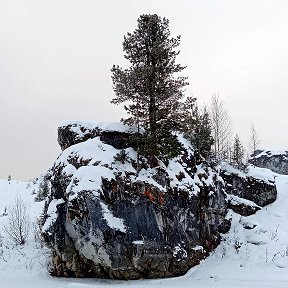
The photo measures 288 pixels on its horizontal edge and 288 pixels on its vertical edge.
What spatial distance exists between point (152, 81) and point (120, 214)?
771cm

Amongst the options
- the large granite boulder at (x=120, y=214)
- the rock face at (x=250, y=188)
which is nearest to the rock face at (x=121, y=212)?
the large granite boulder at (x=120, y=214)

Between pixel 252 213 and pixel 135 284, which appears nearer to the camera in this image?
pixel 135 284

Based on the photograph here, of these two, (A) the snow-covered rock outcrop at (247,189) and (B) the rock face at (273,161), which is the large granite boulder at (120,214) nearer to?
(A) the snow-covered rock outcrop at (247,189)

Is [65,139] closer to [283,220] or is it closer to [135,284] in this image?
[135,284]

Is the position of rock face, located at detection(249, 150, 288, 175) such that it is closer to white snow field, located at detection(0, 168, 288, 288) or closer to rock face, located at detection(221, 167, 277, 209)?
white snow field, located at detection(0, 168, 288, 288)

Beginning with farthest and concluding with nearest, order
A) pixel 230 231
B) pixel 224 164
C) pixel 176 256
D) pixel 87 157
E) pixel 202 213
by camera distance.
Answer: pixel 224 164 → pixel 230 231 → pixel 202 213 → pixel 87 157 → pixel 176 256

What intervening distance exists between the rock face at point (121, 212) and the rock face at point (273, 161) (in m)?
31.4

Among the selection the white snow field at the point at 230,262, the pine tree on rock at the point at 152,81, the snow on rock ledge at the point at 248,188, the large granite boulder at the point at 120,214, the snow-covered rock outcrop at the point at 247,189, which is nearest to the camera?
the white snow field at the point at 230,262

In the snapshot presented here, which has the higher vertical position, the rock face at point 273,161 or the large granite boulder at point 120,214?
the rock face at point 273,161

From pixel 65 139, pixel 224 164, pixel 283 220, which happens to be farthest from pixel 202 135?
pixel 65 139

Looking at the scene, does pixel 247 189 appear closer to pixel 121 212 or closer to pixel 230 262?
pixel 230 262

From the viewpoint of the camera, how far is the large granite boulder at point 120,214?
611 inches

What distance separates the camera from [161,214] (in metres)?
17.0

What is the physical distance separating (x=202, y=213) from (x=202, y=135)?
19.0 feet
